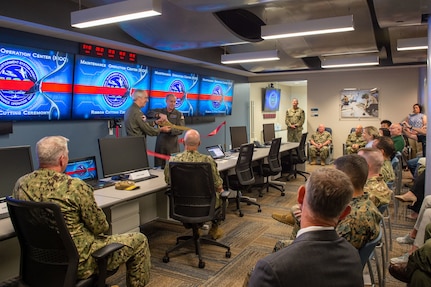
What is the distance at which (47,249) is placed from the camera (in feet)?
6.64

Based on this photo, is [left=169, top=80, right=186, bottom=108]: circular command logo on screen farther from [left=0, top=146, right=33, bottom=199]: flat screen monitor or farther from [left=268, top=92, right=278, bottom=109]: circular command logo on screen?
[left=268, top=92, right=278, bottom=109]: circular command logo on screen

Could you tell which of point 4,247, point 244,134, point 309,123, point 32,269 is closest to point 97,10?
point 4,247

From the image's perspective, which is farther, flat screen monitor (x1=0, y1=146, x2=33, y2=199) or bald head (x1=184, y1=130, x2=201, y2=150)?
bald head (x1=184, y1=130, x2=201, y2=150)

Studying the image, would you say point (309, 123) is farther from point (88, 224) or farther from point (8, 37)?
point (88, 224)

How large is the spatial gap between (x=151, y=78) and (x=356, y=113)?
19.7 ft

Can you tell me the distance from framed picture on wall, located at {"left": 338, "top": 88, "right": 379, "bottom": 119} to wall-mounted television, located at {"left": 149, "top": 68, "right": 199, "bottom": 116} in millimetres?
4496

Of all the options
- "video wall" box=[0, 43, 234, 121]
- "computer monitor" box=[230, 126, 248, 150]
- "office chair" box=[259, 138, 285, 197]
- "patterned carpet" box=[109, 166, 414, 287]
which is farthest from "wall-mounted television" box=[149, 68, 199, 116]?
"patterned carpet" box=[109, 166, 414, 287]

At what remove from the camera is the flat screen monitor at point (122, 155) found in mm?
3412

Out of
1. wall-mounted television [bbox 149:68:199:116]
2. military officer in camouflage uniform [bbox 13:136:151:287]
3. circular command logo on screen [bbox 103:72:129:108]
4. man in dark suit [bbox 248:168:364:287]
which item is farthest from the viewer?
wall-mounted television [bbox 149:68:199:116]

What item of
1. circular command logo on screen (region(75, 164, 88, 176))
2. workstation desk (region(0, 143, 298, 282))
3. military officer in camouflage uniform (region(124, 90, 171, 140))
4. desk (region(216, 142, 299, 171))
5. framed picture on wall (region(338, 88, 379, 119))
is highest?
framed picture on wall (region(338, 88, 379, 119))

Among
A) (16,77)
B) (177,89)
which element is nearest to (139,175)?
(16,77)

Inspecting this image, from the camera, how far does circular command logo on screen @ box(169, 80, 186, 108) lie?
7.05 m

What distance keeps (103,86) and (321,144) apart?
19.6 ft

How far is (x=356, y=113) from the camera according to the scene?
9875mm
